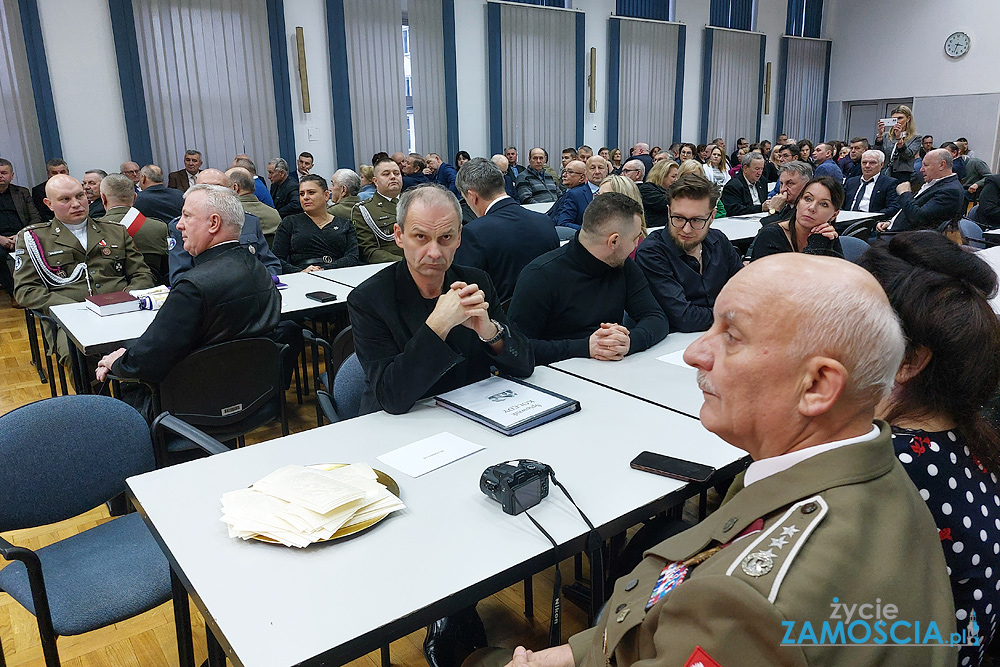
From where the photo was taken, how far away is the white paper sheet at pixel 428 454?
1.66 metres

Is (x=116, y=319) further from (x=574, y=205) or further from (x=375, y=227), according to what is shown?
(x=574, y=205)

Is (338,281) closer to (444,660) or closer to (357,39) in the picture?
(444,660)

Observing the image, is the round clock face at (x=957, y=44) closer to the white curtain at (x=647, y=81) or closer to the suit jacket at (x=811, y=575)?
the white curtain at (x=647, y=81)

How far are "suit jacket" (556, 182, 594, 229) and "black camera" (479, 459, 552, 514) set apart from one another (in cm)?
479

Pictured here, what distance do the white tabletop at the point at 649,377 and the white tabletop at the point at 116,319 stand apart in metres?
1.71

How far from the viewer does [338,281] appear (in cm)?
436

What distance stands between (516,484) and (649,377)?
1.03 m

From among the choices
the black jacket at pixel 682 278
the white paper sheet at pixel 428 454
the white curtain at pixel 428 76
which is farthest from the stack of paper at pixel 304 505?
the white curtain at pixel 428 76

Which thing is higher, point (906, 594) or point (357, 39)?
point (357, 39)

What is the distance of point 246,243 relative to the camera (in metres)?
3.79

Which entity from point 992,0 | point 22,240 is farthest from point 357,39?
point 992,0

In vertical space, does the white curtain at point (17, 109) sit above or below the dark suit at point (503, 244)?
above

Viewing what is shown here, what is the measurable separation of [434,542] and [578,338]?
1.58 meters

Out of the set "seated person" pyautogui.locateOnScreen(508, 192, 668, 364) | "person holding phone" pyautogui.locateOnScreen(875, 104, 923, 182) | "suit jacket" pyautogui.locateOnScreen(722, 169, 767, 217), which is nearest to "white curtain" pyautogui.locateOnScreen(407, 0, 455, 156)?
"suit jacket" pyautogui.locateOnScreen(722, 169, 767, 217)
